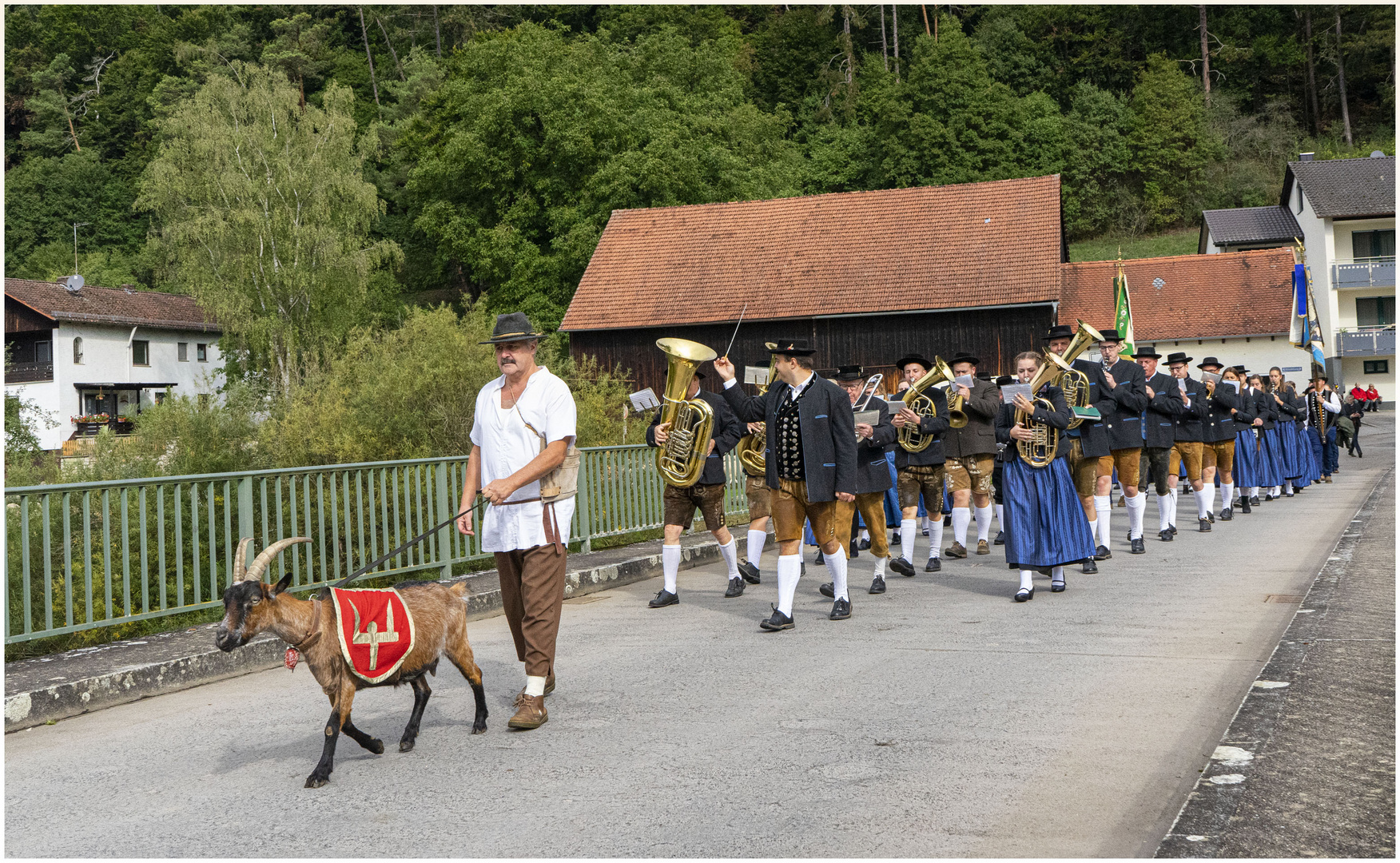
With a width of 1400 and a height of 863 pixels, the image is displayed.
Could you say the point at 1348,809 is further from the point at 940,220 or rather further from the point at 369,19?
the point at 369,19

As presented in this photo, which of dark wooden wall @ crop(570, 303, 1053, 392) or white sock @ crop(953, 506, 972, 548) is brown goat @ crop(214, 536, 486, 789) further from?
dark wooden wall @ crop(570, 303, 1053, 392)

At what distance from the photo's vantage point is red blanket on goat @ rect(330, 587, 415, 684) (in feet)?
17.4

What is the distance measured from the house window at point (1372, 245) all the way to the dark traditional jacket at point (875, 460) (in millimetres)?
56451

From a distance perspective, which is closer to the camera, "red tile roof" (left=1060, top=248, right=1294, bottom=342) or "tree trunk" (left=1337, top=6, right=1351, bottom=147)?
"red tile roof" (left=1060, top=248, right=1294, bottom=342)

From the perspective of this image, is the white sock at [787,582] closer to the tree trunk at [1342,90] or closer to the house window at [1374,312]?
the house window at [1374,312]

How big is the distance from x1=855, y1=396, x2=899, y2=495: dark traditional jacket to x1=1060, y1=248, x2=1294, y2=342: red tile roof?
4043cm

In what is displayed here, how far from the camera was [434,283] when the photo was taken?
62.9m

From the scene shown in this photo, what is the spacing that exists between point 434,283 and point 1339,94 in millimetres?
57421

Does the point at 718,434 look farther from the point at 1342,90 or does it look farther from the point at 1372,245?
the point at 1342,90

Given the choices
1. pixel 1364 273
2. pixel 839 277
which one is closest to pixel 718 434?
pixel 839 277

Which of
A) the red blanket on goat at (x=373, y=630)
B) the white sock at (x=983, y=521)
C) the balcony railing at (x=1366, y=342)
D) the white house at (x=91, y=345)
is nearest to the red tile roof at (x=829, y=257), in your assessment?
the white house at (x=91, y=345)

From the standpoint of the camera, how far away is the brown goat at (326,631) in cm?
505

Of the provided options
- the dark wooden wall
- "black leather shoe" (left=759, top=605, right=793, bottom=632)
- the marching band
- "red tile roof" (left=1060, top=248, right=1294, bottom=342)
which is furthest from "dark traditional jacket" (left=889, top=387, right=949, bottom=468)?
"red tile roof" (left=1060, top=248, right=1294, bottom=342)

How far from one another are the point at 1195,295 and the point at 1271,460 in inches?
1376
